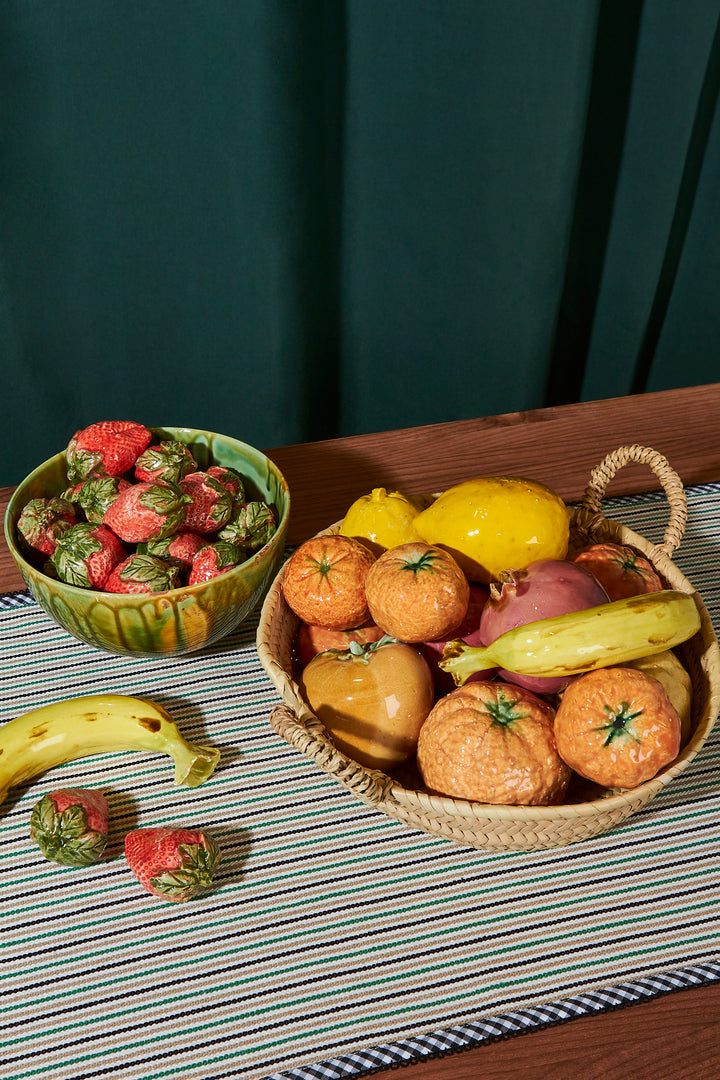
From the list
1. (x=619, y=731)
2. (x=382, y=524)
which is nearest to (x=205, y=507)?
(x=382, y=524)

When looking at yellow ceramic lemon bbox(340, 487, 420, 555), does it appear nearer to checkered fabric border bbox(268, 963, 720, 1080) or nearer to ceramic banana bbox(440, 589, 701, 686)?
ceramic banana bbox(440, 589, 701, 686)

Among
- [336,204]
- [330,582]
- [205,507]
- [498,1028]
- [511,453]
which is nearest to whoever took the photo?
[498,1028]

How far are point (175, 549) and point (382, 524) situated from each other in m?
0.17

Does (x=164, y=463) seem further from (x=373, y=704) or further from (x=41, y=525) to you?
(x=373, y=704)

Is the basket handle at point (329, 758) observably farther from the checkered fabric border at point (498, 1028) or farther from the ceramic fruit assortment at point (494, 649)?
the checkered fabric border at point (498, 1028)

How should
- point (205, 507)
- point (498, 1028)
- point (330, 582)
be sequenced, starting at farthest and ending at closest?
point (205, 507) → point (330, 582) → point (498, 1028)

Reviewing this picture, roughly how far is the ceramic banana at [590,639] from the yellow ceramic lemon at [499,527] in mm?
98

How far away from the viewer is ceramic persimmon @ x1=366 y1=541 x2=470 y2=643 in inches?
23.1

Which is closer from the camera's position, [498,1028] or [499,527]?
[498,1028]

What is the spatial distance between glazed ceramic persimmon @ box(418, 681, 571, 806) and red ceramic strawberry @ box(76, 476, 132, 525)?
0.33 m

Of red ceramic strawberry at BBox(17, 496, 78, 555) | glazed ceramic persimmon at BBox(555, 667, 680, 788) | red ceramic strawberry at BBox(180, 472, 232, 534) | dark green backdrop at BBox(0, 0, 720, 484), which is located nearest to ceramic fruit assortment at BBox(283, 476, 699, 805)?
glazed ceramic persimmon at BBox(555, 667, 680, 788)

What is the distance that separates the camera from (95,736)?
657mm

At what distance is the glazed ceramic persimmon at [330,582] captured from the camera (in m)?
0.63

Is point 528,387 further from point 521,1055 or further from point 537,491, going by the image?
point 521,1055
